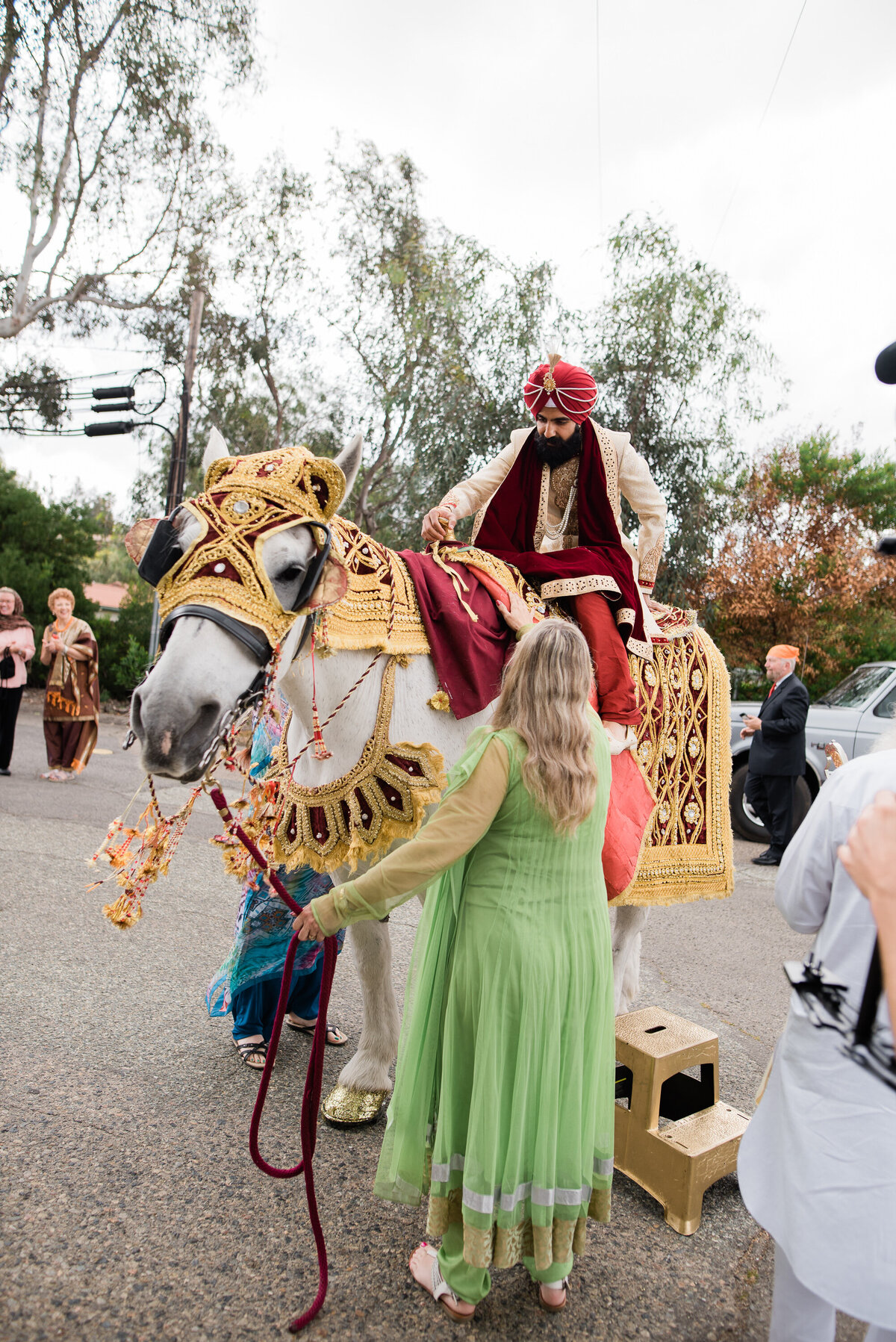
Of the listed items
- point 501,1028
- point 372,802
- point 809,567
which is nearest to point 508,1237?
point 501,1028

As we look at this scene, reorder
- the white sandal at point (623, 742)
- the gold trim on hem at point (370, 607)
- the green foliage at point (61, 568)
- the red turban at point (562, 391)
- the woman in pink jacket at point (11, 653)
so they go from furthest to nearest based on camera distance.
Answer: the green foliage at point (61, 568) < the woman in pink jacket at point (11, 653) < the red turban at point (562, 391) < the white sandal at point (623, 742) < the gold trim on hem at point (370, 607)

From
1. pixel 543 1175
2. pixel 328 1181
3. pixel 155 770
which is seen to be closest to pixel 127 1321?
pixel 328 1181

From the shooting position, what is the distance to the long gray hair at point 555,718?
1.77 meters

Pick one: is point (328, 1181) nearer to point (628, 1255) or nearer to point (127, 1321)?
point (127, 1321)

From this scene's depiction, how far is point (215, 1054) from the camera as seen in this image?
3023 mm

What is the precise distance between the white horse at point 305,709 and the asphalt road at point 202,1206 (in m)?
0.43

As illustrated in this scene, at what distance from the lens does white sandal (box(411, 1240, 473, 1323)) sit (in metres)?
1.87

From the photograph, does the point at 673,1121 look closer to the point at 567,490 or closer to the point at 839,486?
the point at 567,490

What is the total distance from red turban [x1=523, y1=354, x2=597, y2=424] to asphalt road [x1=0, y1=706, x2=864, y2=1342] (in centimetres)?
266

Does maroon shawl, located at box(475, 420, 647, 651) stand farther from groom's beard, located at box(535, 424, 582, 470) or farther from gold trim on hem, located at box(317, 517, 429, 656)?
gold trim on hem, located at box(317, 517, 429, 656)

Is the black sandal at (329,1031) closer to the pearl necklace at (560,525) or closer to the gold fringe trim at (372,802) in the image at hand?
the gold fringe trim at (372,802)

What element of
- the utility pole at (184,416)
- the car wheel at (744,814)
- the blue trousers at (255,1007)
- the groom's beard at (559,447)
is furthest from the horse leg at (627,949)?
the utility pole at (184,416)

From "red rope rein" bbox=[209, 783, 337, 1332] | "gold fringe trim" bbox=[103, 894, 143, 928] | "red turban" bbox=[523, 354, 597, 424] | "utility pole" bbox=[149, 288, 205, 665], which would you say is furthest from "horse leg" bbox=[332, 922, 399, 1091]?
"utility pole" bbox=[149, 288, 205, 665]

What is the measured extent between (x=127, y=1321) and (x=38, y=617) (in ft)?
52.1
